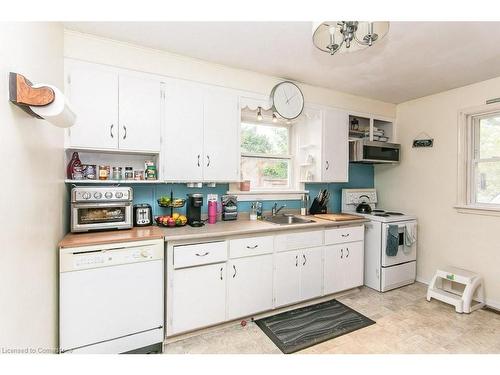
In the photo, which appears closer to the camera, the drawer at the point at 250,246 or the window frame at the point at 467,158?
the drawer at the point at 250,246

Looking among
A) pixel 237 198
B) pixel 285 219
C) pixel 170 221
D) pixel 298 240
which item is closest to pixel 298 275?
pixel 298 240

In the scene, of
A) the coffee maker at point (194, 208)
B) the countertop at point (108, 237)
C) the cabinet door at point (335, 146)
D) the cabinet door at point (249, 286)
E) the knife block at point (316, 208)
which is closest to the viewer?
the countertop at point (108, 237)

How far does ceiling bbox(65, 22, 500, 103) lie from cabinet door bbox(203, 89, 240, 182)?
0.37 meters

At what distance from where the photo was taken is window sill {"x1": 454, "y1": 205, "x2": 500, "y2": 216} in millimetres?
2705

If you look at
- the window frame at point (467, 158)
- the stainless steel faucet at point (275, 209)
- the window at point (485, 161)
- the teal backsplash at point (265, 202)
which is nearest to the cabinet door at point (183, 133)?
the teal backsplash at point (265, 202)

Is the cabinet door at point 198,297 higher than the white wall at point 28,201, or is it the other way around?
the white wall at point 28,201

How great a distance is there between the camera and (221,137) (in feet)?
8.27

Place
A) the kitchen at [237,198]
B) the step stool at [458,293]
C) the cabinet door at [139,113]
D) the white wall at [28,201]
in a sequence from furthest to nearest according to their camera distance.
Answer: the step stool at [458,293]
the cabinet door at [139,113]
the kitchen at [237,198]
the white wall at [28,201]

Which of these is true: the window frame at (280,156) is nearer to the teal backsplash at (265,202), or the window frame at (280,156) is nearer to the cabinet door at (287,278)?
the teal backsplash at (265,202)

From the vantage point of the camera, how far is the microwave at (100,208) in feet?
6.39

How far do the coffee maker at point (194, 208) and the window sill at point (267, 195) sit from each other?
0.44m

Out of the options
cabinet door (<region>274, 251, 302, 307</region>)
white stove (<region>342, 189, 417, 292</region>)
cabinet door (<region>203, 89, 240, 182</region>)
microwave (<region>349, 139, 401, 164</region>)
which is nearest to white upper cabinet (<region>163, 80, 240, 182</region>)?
cabinet door (<region>203, 89, 240, 182</region>)

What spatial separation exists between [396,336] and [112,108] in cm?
306
